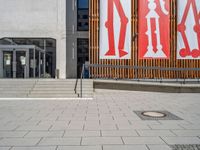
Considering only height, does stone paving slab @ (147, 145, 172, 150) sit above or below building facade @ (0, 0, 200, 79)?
below

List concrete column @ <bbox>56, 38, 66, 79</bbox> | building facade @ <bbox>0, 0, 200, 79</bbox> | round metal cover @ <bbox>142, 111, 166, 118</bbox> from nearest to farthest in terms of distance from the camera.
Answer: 1. round metal cover @ <bbox>142, 111, 166, 118</bbox>
2. building facade @ <bbox>0, 0, 200, 79</bbox>
3. concrete column @ <bbox>56, 38, 66, 79</bbox>

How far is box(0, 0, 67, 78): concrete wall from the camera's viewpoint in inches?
804

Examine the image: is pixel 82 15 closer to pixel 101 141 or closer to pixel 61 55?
pixel 61 55

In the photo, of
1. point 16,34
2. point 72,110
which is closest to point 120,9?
point 16,34

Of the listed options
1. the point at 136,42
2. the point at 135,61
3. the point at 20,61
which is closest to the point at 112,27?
the point at 136,42

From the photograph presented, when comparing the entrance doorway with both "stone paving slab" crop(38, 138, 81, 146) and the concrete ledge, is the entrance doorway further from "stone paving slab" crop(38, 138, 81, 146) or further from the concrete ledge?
"stone paving slab" crop(38, 138, 81, 146)

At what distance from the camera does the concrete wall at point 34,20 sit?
804 inches

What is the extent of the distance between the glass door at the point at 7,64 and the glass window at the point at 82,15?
6.56 meters

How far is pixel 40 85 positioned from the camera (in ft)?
42.7

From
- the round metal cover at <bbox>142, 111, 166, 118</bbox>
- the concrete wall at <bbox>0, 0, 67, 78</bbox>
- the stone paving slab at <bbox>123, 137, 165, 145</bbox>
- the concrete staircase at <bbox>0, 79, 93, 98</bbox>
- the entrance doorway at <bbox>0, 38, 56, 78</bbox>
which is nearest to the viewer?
the stone paving slab at <bbox>123, 137, 165, 145</bbox>

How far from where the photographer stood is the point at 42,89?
12570 mm

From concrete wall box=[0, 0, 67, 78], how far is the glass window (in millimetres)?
1617

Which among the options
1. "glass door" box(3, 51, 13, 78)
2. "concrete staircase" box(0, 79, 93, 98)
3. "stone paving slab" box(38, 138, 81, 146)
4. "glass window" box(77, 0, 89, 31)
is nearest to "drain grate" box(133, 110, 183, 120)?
"stone paving slab" box(38, 138, 81, 146)

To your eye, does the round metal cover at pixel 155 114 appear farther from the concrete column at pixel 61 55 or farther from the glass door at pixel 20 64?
the concrete column at pixel 61 55
